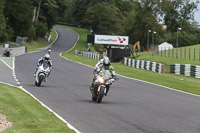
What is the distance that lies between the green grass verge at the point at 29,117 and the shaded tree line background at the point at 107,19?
60.2 meters

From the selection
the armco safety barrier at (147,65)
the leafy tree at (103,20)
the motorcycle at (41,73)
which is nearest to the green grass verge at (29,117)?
the motorcycle at (41,73)

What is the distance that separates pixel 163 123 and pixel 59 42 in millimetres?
97799

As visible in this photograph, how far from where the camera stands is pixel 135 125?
10375mm

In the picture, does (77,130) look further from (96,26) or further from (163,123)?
(96,26)

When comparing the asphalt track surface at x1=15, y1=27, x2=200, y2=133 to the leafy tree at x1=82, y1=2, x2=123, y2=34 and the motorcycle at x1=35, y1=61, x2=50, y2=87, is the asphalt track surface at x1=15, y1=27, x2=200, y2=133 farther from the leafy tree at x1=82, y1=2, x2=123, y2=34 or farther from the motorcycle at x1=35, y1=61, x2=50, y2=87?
the leafy tree at x1=82, y1=2, x2=123, y2=34

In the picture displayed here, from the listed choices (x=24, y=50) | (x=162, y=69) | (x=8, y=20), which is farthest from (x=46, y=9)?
(x=162, y=69)

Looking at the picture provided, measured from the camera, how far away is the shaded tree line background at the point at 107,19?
284 ft

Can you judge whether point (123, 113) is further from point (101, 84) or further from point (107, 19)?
point (107, 19)

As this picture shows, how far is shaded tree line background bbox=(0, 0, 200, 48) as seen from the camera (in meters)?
86.6

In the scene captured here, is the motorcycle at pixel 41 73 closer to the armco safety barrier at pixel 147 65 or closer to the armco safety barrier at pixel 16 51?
the armco safety barrier at pixel 147 65

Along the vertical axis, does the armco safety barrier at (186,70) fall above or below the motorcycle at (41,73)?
below

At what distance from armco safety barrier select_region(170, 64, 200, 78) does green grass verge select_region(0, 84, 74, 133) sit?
2302 centimetres

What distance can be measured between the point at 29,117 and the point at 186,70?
27673 millimetres

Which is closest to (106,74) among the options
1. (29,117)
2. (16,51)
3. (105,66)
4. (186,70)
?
(105,66)
